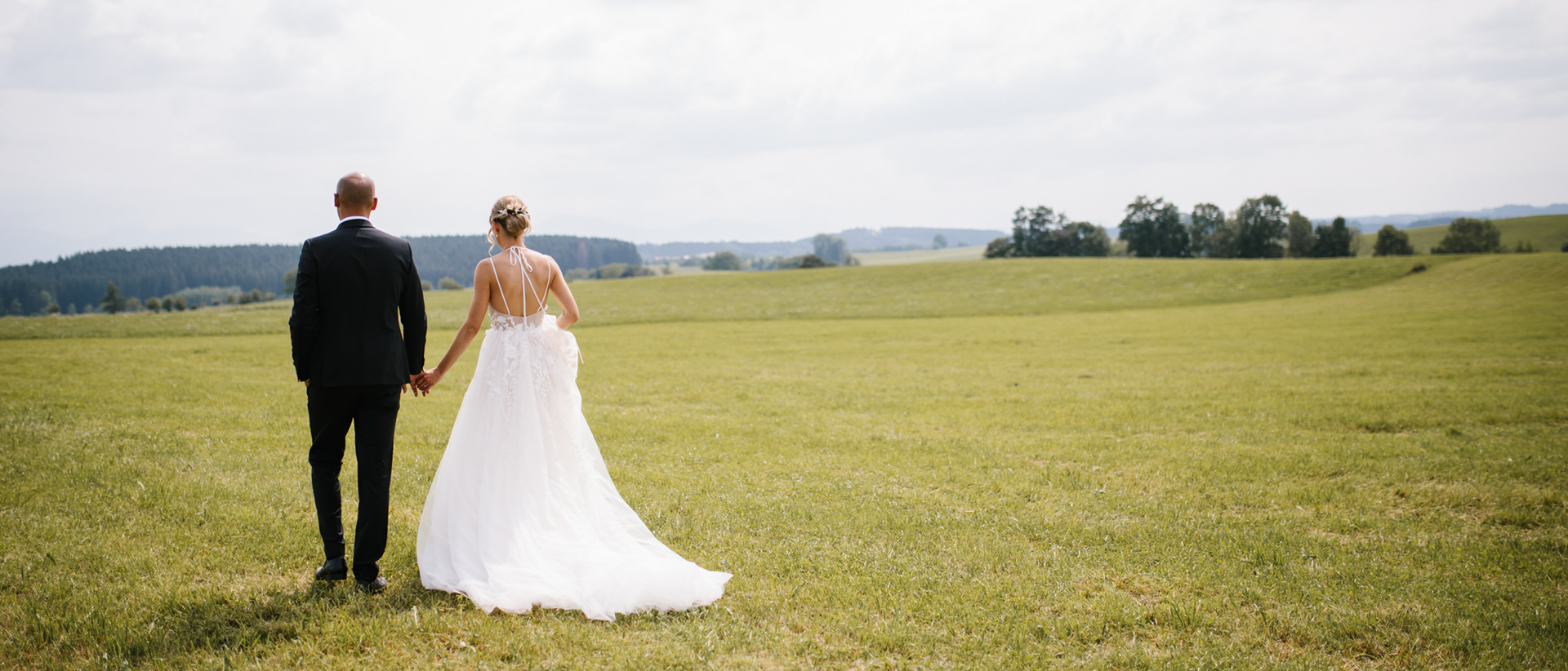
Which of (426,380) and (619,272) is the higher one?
(619,272)

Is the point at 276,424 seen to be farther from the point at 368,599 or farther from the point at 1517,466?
the point at 1517,466

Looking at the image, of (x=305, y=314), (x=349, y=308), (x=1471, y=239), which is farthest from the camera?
(x=1471, y=239)

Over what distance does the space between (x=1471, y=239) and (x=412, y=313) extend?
14503cm

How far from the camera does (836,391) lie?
58.9 ft

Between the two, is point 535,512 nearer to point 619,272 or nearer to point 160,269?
point 619,272

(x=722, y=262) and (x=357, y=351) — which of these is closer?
(x=357, y=351)

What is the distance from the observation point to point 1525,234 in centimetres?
13012

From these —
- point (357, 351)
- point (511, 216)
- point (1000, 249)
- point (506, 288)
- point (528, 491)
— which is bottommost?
point (528, 491)

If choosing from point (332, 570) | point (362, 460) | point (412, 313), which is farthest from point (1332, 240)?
point (332, 570)

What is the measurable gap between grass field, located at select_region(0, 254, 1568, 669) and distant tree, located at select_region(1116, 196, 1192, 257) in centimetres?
11205

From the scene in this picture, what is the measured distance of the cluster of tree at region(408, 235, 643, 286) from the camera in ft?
369

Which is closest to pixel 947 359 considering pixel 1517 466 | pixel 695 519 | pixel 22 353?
pixel 1517 466

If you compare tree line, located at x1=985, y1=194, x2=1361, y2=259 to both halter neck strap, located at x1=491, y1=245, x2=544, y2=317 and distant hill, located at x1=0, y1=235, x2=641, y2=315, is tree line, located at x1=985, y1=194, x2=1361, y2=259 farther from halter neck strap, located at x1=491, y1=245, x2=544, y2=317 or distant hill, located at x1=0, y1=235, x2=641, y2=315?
halter neck strap, located at x1=491, y1=245, x2=544, y2=317

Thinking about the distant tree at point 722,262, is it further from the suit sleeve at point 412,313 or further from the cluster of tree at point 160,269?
the suit sleeve at point 412,313
